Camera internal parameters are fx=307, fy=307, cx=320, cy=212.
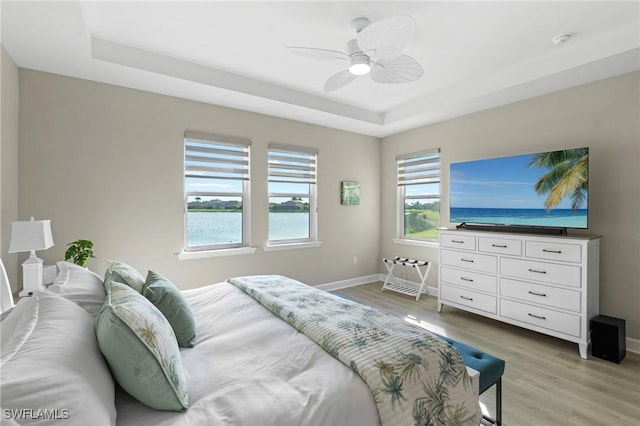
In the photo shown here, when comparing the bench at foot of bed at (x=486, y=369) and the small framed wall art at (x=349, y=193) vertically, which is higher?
the small framed wall art at (x=349, y=193)

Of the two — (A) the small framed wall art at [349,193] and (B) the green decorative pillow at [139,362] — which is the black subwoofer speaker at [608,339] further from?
(B) the green decorative pillow at [139,362]

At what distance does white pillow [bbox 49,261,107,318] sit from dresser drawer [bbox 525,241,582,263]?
11.3 ft

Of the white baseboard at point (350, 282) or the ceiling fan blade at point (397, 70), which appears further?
the white baseboard at point (350, 282)

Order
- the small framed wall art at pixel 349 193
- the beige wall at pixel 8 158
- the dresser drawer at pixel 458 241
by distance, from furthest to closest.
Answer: the small framed wall art at pixel 349 193
the dresser drawer at pixel 458 241
the beige wall at pixel 8 158

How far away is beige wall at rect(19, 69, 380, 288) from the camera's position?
274cm

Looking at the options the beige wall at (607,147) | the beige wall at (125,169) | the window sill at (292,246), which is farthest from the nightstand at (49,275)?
the beige wall at (607,147)

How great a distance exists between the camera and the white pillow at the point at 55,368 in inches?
26.9

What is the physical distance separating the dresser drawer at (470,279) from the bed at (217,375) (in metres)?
2.07

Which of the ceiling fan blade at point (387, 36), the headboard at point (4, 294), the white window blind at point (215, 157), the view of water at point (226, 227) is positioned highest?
the ceiling fan blade at point (387, 36)

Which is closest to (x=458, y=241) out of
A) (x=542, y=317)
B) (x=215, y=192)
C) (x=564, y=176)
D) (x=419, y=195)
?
(x=542, y=317)

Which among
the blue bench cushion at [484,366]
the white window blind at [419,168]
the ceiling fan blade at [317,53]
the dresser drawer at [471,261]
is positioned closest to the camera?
the blue bench cushion at [484,366]

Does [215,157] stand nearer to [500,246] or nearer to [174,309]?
[174,309]

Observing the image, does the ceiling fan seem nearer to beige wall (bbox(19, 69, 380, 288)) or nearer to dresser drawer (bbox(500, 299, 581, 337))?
beige wall (bbox(19, 69, 380, 288))

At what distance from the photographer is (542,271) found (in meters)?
2.89
